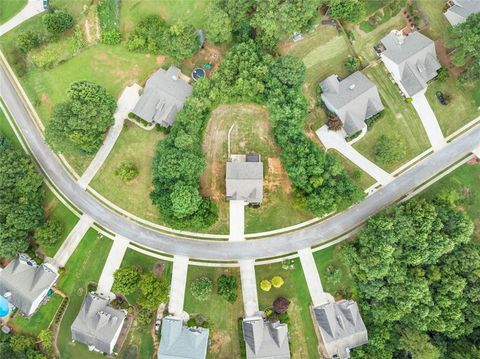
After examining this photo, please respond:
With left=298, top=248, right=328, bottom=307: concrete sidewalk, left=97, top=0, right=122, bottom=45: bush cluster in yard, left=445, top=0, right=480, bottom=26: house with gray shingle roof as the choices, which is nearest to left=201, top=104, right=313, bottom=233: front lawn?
left=298, top=248, right=328, bottom=307: concrete sidewalk

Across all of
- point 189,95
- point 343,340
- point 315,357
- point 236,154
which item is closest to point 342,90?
point 236,154

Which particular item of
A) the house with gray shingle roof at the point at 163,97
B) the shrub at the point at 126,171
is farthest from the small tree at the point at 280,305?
the house with gray shingle roof at the point at 163,97

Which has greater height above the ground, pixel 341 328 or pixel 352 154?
pixel 352 154

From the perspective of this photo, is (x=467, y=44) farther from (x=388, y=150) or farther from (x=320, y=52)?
(x=320, y=52)

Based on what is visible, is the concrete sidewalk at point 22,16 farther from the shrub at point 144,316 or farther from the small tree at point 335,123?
the shrub at point 144,316

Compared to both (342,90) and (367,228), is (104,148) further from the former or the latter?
(367,228)

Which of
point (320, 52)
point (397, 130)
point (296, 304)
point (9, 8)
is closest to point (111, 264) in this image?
point (296, 304)
